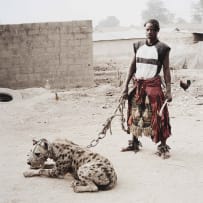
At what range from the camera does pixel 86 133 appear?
815 cm

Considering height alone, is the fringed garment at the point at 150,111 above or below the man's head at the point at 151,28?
below

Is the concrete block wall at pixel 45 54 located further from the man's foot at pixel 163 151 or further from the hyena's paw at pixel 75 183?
the hyena's paw at pixel 75 183

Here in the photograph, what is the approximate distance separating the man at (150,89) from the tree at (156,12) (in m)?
95.0

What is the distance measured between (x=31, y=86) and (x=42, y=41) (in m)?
1.32

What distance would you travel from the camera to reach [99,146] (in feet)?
23.2

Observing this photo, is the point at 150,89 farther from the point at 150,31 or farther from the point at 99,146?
the point at 99,146

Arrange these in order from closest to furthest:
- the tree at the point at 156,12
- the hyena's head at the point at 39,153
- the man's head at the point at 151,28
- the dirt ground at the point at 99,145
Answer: the dirt ground at the point at 99,145
the hyena's head at the point at 39,153
the man's head at the point at 151,28
the tree at the point at 156,12

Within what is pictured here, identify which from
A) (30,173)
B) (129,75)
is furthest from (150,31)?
(30,173)

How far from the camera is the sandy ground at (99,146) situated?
5004 mm

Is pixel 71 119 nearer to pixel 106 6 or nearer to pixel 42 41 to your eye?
pixel 42 41

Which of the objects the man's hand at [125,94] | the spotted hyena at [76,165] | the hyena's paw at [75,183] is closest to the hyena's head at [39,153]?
the spotted hyena at [76,165]

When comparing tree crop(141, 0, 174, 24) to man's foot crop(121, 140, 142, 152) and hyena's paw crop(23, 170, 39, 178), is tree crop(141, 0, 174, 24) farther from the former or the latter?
hyena's paw crop(23, 170, 39, 178)

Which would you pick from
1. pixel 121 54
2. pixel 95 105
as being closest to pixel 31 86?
pixel 95 105

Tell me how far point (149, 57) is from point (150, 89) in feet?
1.38
